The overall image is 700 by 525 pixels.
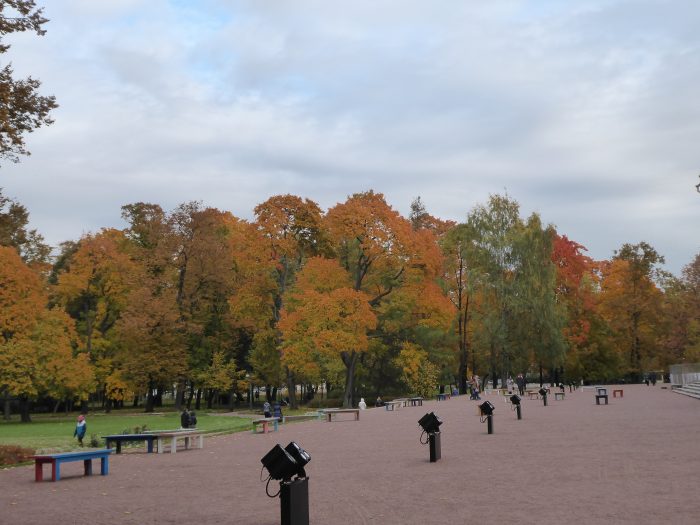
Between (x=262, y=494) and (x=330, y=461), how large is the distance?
4.89 meters

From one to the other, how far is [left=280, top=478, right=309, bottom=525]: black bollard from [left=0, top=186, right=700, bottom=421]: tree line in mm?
34296

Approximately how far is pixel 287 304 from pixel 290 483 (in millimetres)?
41493

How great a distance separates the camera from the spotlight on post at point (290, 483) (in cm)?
802

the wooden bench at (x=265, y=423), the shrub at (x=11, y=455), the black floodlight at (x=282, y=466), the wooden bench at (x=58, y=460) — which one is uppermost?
the black floodlight at (x=282, y=466)

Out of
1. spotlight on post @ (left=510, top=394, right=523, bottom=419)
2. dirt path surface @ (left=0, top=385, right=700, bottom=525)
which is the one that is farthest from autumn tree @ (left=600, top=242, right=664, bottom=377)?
dirt path surface @ (left=0, top=385, right=700, bottom=525)

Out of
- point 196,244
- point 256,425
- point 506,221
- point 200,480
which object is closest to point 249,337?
point 196,244

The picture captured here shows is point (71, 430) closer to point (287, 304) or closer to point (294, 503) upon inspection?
point (287, 304)

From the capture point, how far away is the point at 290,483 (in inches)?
318

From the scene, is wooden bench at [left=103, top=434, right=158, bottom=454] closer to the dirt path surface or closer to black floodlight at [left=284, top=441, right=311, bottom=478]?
the dirt path surface

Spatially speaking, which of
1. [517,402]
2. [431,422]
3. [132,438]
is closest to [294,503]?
[431,422]

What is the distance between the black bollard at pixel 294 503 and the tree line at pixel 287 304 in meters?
34.3

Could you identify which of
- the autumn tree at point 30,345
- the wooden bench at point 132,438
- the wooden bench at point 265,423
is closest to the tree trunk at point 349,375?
the wooden bench at point 265,423

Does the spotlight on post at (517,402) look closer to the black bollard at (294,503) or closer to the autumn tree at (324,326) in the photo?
the autumn tree at (324,326)

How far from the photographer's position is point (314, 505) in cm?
1034
